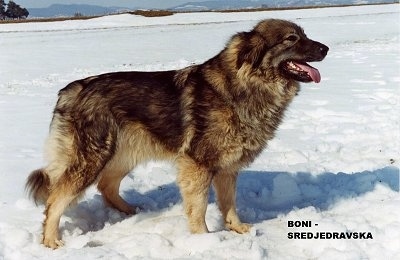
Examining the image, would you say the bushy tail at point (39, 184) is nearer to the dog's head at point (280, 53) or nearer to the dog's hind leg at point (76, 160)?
the dog's hind leg at point (76, 160)

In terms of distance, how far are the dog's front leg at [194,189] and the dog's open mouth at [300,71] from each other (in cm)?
122

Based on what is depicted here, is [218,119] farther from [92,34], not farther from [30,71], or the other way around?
[92,34]

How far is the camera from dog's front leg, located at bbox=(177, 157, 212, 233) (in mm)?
4684

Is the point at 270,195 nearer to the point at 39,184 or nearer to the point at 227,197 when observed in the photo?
the point at 227,197

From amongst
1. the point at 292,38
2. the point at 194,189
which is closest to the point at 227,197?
the point at 194,189

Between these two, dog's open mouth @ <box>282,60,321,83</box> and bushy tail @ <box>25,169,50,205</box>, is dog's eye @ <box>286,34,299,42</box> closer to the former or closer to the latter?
dog's open mouth @ <box>282,60,321,83</box>

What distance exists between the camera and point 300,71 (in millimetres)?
4719

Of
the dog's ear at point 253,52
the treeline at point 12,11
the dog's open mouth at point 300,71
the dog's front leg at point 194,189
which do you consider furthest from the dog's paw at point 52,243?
the treeline at point 12,11

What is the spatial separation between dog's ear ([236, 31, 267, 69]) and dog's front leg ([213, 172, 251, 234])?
1.14 metres

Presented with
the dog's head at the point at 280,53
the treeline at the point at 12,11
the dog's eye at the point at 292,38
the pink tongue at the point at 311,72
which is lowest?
the treeline at the point at 12,11

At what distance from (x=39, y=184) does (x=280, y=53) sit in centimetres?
262

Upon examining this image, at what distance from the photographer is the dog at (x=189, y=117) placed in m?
4.66

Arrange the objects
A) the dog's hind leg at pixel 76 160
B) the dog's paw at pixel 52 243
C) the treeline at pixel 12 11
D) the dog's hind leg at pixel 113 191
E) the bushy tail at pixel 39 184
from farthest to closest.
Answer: the treeline at pixel 12 11 < the dog's hind leg at pixel 113 191 < the bushy tail at pixel 39 184 < the dog's hind leg at pixel 76 160 < the dog's paw at pixel 52 243

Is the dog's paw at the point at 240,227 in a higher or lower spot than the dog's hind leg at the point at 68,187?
lower
